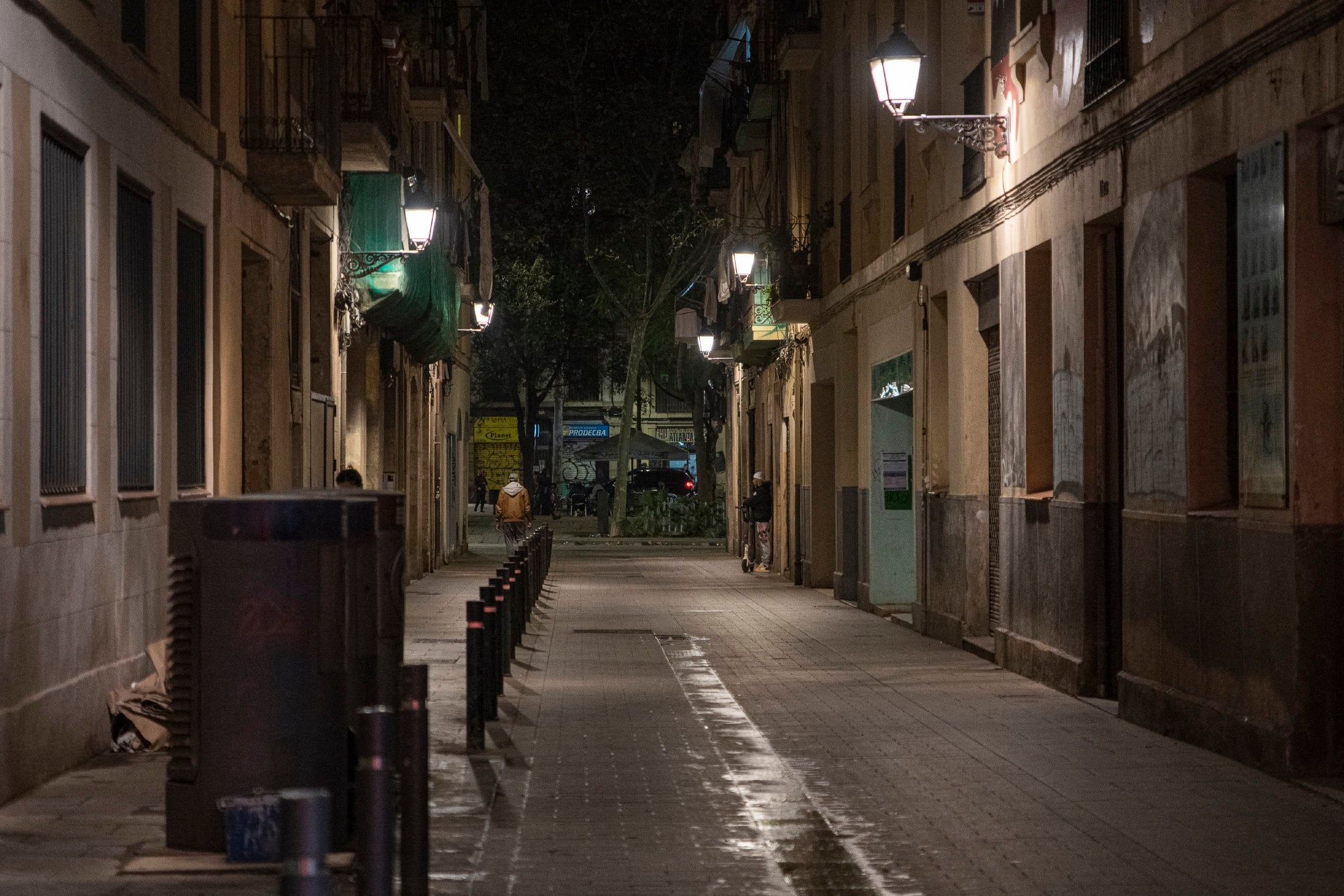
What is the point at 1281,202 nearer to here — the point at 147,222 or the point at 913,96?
the point at 913,96

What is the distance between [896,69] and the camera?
15.3m

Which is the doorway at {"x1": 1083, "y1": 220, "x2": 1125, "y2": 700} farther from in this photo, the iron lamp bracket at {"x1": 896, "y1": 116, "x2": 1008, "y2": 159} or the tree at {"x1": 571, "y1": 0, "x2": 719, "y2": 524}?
the tree at {"x1": 571, "y1": 0, "x2": 719, "y2": 524}

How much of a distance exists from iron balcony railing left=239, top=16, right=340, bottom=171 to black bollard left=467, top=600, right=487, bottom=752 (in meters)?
6.14

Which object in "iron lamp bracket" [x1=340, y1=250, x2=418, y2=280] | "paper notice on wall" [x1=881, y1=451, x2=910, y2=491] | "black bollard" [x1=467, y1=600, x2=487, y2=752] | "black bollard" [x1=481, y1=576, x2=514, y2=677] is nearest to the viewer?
"black bollard" [x1=467, y1=600, x2=487, y2=752]

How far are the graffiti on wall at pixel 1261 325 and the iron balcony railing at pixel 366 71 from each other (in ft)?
33.9

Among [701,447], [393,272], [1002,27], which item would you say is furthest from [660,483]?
[1002,27]

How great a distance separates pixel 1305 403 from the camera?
31.2 feet

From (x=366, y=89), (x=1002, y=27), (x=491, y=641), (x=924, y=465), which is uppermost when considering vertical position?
(x=366, y=89)

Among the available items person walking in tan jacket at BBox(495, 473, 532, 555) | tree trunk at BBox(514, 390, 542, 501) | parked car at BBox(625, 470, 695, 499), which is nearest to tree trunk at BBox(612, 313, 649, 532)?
tree trunk at BBox(514, 390, 542, 501)

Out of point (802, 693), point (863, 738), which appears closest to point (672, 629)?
point (802, 693)

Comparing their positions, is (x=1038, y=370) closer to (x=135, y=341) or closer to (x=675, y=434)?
(x=135, y=341)

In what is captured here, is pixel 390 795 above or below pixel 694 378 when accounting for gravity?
below

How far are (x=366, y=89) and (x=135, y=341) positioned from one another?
950cm

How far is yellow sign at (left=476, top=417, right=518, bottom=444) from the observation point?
2911 inches
